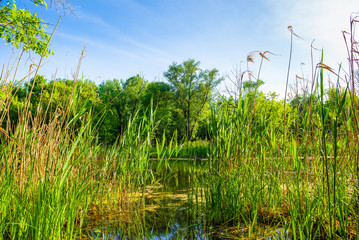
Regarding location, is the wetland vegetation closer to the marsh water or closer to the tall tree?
the marsh water

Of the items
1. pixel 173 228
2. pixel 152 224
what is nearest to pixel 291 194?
pixel 173 228

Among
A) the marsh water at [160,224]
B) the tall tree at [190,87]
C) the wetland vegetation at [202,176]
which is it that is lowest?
the marsh water at [160,224]

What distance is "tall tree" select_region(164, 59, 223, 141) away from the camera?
27.5m

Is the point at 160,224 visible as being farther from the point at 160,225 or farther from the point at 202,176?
the point at 202,176

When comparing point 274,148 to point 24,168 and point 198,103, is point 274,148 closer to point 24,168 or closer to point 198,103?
point 24,168

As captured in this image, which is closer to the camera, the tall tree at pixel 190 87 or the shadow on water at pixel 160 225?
the shadow on water at pixel 160 225

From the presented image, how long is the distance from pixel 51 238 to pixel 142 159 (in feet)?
4.54

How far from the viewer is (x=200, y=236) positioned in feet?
7.45

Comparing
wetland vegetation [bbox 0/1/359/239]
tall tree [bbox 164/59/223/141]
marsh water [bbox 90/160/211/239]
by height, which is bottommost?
marsh water [bbox 90/160/211/239]

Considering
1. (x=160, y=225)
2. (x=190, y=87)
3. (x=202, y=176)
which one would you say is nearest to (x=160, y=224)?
(x=160, y=225)

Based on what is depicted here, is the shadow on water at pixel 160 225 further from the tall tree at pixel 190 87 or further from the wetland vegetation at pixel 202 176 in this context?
the tall tree at pixel 190 87

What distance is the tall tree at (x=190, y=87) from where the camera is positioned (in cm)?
2752

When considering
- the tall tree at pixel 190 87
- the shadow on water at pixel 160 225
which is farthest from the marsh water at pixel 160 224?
the tall tree at pixel 190 87

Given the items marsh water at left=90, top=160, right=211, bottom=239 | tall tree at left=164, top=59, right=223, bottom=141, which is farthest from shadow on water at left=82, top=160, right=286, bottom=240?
tall tree at left=164, top=59, right=223, bottom=141
